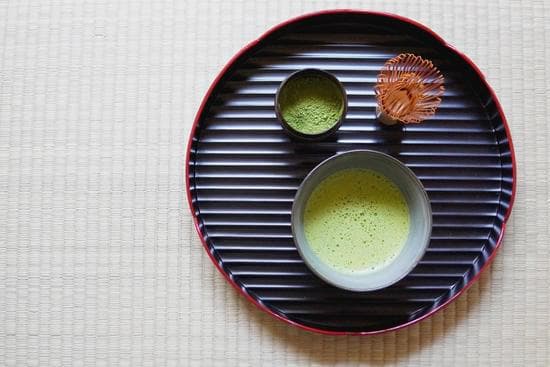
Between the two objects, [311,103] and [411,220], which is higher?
[311,103]

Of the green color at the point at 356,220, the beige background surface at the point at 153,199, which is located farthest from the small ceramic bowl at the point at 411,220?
the beige background surface at the point at 153,199

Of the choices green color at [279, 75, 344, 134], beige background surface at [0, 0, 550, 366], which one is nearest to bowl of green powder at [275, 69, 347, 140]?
green color at [279, 75, 344, 134]

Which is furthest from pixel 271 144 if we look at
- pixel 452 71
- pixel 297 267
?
pixel 452 71

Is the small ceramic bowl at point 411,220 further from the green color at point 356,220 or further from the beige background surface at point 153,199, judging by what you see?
the beige background surface at point 153,199

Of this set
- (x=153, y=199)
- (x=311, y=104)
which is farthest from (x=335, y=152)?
(x=153, y=199)

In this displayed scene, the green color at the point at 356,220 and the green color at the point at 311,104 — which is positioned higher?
the green color at the point at 311,104

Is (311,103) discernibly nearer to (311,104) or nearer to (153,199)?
(311,104)

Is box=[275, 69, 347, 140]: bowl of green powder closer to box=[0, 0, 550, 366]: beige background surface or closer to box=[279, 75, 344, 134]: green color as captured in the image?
box=[279, 75, 344, 134]: green color
